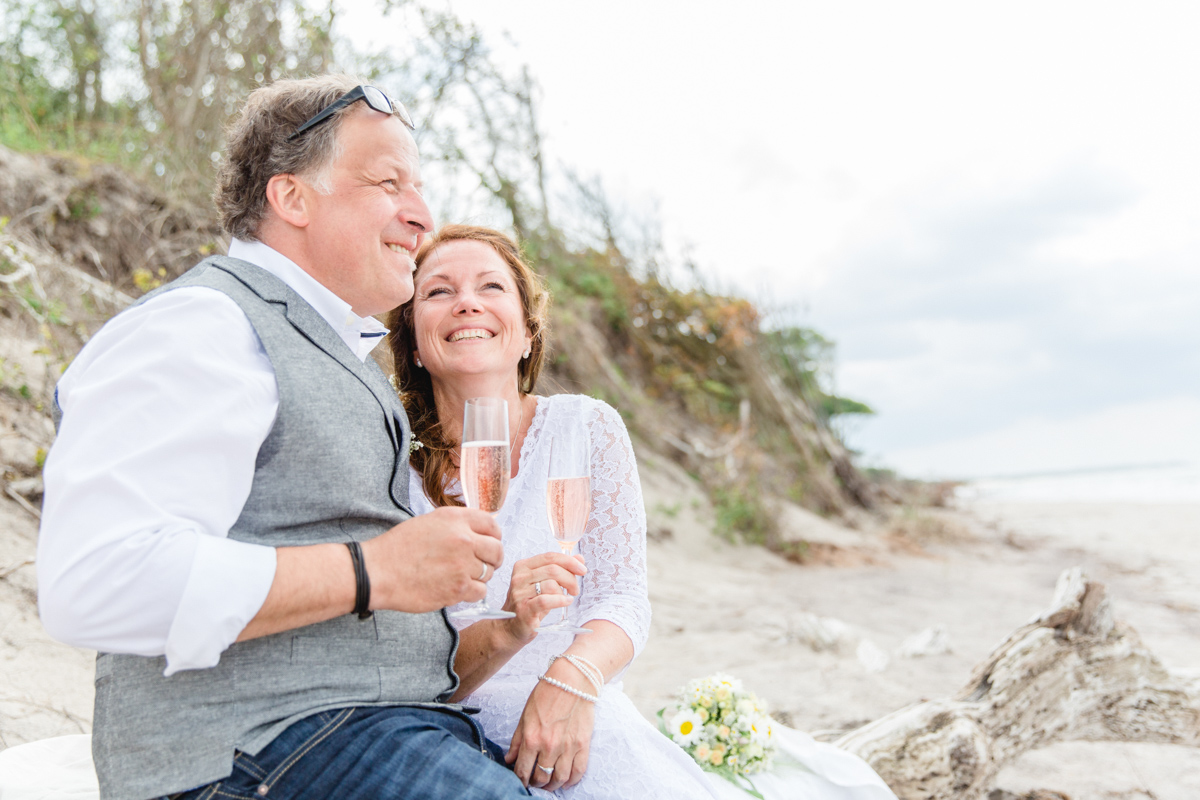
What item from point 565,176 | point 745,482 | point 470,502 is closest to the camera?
point 470,502

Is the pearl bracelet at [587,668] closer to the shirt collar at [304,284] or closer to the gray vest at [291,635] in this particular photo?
the gray vest at [291,635]

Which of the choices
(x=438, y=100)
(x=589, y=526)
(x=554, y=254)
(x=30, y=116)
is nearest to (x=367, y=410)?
(x=589, y=526)

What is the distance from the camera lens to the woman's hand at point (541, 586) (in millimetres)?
1721

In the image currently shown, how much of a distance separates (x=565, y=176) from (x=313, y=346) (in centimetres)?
1111

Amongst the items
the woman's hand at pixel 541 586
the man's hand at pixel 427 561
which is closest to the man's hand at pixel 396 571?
the man's hand at pixel 427 561

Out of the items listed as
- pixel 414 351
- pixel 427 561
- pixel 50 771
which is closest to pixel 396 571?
pixel 427 561

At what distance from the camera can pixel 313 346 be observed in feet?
5.08

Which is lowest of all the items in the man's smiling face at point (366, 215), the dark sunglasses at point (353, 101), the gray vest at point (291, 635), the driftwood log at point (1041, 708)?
the driftwood log at point (1041, 708)

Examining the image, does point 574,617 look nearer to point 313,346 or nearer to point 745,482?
point 313,346

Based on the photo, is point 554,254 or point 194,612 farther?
point 554,254

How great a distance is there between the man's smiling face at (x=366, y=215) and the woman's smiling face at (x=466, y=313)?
20.4 inches

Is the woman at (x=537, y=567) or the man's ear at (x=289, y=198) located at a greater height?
the man's ear at (x=289, y=198)

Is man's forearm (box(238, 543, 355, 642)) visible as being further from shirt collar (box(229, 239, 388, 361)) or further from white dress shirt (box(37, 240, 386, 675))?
shirt collar (box(229, 239, 388, 361))

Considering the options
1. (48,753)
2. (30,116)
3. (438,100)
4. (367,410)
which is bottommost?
(48,753)
